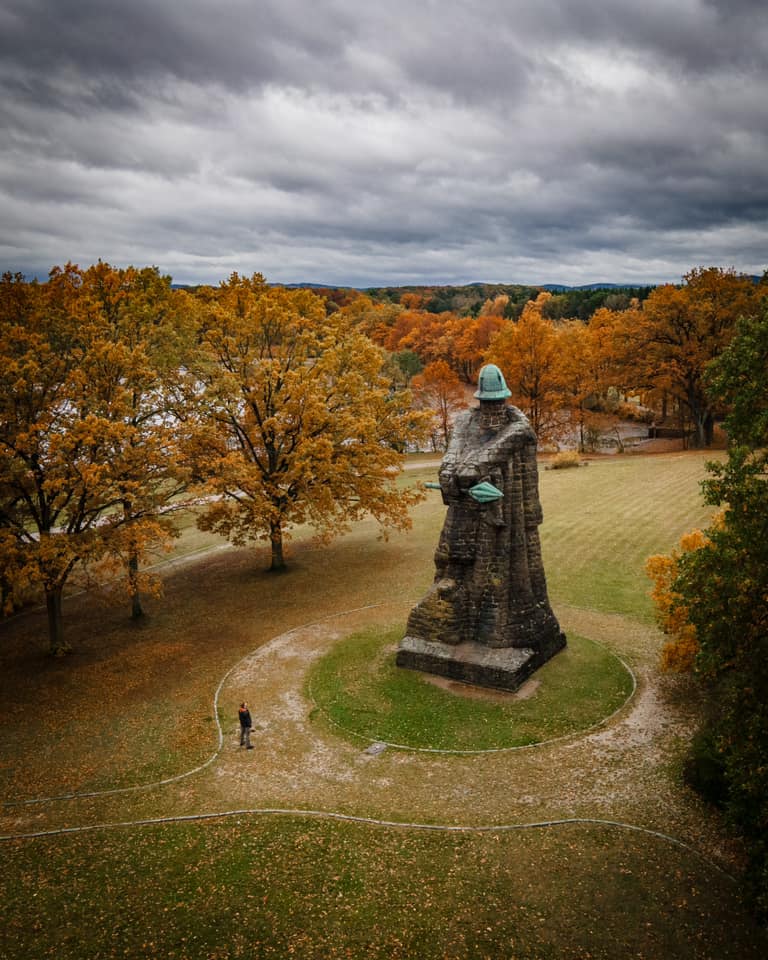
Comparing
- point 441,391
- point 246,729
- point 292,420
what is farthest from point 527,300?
point 246,729

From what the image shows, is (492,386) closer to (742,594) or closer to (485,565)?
(485,565)

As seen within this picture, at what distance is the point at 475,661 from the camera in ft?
63.9

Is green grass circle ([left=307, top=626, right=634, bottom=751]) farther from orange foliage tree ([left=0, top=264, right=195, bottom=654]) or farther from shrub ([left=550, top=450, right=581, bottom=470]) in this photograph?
shrub ([left=550, top=450, right=581, bottom=470])

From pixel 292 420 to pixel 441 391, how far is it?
110 feet

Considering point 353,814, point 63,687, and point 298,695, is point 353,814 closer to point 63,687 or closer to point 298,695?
point 298,695

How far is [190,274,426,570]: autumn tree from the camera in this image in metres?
27.1

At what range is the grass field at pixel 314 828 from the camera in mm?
11328

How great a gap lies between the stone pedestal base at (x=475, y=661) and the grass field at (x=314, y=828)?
1.28m

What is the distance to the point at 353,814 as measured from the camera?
47.0 ft

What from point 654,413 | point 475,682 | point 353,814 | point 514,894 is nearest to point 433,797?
point 353,814

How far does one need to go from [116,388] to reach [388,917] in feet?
57.9

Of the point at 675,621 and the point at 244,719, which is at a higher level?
the point at 675,621

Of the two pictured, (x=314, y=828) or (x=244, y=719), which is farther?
(x=244, y=719)

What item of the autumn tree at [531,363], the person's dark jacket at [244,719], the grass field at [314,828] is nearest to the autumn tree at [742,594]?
the grass field at [314,828]
